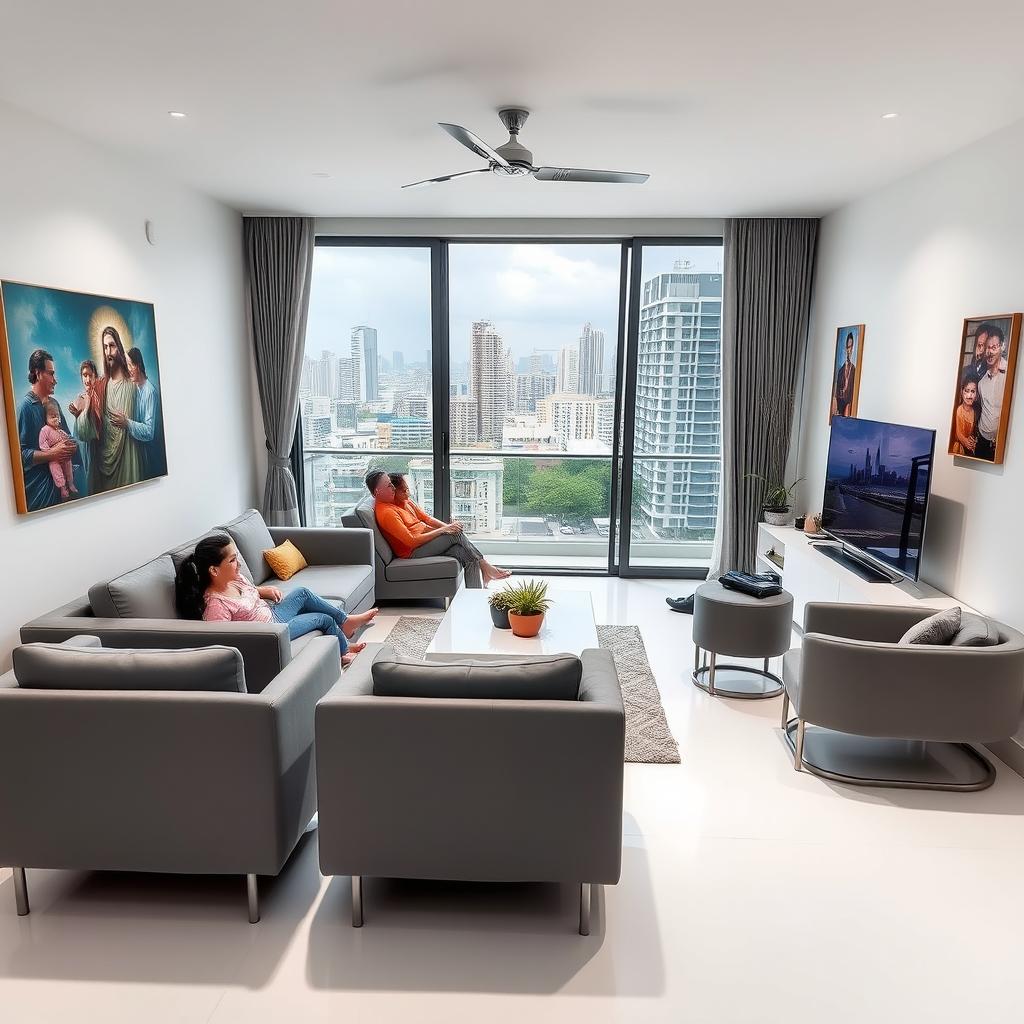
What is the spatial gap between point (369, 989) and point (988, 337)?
361cm

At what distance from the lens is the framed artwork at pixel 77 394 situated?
345cm

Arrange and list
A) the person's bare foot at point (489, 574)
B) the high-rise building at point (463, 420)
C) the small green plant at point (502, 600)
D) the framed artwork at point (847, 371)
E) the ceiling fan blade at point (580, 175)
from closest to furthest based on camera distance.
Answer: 1. the ceiling fan blade at point (580, 175)
2. the small green plant at point (502, 600)
3. the framed artwork at point (847, 371)
4. the person's bare foot at point (489, 574)
5. the high-rise building at point (463, 420)

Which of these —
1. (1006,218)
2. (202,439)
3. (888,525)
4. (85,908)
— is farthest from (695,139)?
(85,908)

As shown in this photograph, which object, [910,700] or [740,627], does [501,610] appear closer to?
[740,627]

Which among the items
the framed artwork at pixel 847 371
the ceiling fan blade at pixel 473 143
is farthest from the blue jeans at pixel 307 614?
the framed artwork at pixel 847 371

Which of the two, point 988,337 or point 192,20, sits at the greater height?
point 192,20

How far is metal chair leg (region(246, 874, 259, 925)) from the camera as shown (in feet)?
7.88

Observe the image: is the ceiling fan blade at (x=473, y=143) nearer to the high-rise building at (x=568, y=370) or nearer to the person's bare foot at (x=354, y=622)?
the person's bare foot at (x=354, y=622)

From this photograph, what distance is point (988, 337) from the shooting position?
3641 millimetres

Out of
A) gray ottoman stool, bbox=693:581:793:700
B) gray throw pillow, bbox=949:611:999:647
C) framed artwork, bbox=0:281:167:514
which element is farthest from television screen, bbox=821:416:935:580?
framed artwork, bbox=0:281:167:514

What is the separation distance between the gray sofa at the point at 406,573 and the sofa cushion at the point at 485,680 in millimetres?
3050

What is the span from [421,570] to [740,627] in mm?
2283

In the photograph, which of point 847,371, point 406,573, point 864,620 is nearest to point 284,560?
point 406,573

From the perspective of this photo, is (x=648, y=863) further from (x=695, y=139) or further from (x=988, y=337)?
(x=695, y=139)
